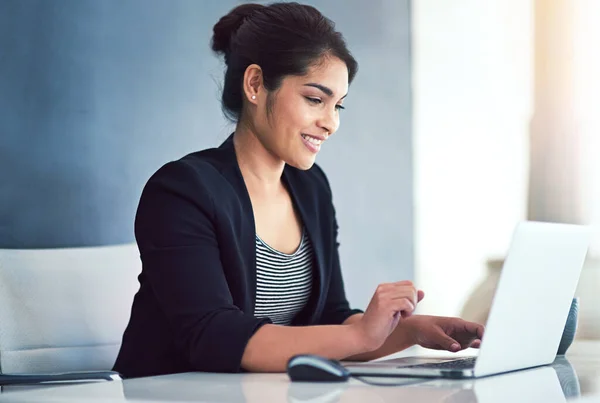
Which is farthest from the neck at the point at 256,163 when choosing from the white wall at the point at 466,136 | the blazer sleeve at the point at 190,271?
the white wall at the point at 466,136

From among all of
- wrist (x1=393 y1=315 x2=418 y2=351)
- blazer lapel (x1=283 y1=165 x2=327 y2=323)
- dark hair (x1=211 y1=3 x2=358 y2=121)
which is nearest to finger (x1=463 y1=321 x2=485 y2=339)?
wrist (x1=393 y1=315 x2=418 y2=351)

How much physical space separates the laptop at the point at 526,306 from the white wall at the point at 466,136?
2032mm

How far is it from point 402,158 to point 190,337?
1.97m

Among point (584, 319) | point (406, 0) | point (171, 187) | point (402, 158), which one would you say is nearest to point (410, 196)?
point (402, 158)

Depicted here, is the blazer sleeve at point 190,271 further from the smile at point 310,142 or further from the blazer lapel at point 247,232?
the smile at point 310,142

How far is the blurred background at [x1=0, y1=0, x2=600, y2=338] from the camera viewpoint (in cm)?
228

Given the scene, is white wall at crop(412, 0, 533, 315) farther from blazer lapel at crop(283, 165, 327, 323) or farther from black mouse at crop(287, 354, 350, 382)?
black mouse at crop(287, 354, 350, 382)

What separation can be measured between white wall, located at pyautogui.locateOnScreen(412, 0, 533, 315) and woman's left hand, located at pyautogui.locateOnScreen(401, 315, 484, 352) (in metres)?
1.74

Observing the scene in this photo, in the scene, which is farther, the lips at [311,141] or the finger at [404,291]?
the lips at [311,141]

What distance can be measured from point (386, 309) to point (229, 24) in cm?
81

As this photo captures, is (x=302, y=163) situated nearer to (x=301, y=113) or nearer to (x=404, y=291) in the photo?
(x=301, y=113)

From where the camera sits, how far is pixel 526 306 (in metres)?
1.23


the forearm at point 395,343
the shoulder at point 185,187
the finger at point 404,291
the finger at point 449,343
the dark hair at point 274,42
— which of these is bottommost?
the forearm at point 395,343

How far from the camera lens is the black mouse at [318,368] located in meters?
1.16
